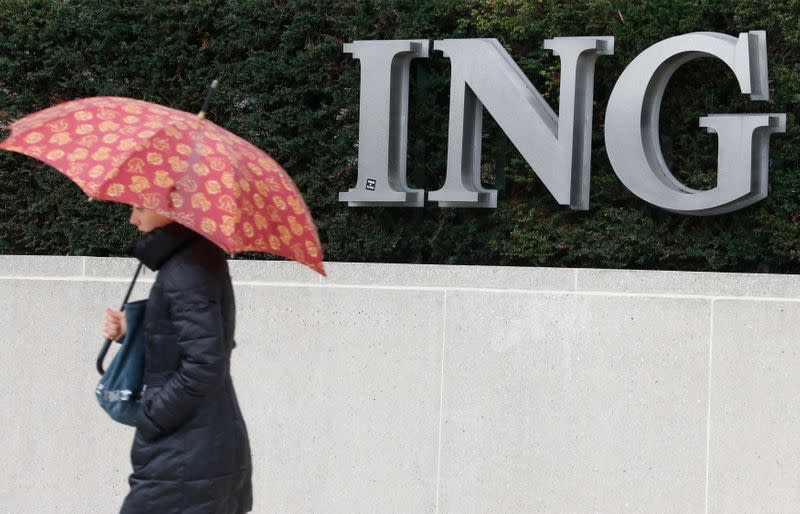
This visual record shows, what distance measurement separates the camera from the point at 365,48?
22.7ft

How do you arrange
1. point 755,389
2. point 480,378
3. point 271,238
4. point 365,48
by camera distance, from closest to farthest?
point 271,238
point 755,389
point 480,378
point 365,48

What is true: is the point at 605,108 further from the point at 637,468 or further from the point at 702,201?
the point at 637,468

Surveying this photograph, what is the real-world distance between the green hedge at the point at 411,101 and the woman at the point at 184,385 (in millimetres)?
3297

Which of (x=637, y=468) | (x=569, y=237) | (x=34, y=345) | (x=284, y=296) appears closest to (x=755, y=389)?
(x=637, y=468)

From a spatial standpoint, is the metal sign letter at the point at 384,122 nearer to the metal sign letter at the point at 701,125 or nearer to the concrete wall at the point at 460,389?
the concrete wall at the point at 460,389

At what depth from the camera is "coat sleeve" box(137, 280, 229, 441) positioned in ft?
11.7

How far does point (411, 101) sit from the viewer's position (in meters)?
7.01

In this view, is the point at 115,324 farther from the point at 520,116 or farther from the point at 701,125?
the point at 701,125

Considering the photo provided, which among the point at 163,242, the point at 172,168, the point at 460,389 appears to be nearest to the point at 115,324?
the point at 163,242

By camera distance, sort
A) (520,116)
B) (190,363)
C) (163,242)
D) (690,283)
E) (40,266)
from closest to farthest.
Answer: (190,363)
(163,242)
(690,283)
(520,116)
(40,266)

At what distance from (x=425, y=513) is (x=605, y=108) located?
8.05ft

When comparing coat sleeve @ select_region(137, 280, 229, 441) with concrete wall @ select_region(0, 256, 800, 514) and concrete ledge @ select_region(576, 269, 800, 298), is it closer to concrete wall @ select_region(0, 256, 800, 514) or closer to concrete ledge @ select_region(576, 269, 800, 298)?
concrete wall @ select_region(0, 256, 800, 514)

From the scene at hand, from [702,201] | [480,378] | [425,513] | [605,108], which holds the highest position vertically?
[605,108]

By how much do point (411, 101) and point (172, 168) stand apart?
3.59m
